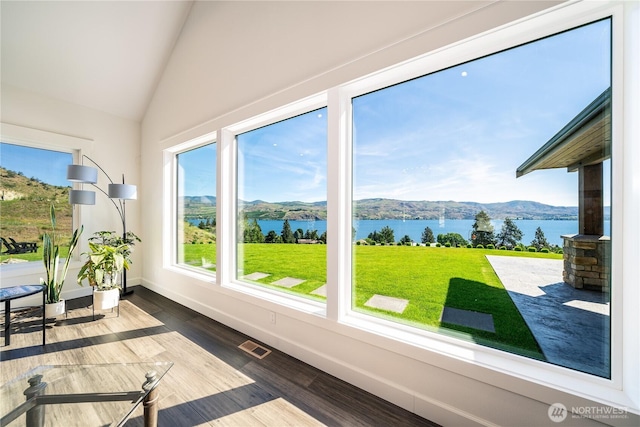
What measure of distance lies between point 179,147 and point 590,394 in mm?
4871

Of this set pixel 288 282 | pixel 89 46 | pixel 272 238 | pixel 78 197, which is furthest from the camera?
pixel 89 46

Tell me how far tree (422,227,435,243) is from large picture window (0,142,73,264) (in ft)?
17.1

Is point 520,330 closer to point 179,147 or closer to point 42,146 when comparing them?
point 179,147

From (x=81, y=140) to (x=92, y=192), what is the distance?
3.87ft

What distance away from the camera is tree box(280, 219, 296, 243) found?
8.45 feet

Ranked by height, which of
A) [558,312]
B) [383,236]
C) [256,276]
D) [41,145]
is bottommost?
[256,276]

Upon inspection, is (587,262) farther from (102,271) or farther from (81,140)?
(81,140)

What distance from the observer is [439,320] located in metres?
1.69

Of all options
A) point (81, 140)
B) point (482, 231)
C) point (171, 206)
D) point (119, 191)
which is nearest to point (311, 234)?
point (482, 231)

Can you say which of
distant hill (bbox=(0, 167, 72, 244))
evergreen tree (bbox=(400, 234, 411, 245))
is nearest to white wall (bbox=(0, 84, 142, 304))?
distant hill (bbox=(0, 167, 72, 244))

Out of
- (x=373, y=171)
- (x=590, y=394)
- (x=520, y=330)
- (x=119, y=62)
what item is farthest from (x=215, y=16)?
(x=590, y=394)

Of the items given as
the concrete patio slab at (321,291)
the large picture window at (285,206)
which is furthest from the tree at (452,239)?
the concrete patio slab at (321,291)

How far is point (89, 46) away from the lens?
10.9ft

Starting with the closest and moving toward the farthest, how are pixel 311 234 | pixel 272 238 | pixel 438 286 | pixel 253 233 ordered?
pixel 438 286 → pixel 311 234 → pixel 272 238 → pixel 253 233
